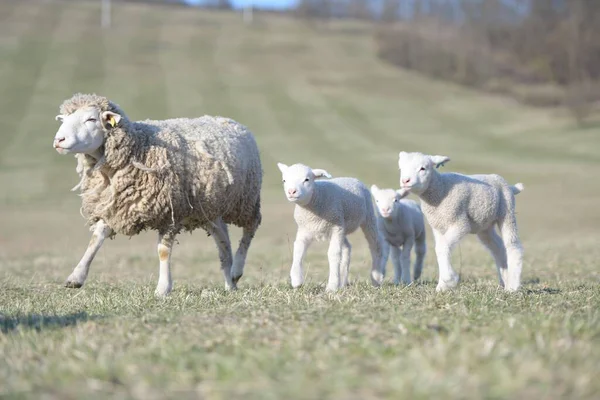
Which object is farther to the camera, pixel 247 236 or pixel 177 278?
pixel 177 278

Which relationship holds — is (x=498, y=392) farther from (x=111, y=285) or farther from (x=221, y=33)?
(x=221, y=33)

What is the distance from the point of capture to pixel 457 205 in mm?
8656

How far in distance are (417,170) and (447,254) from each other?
866 millimetres

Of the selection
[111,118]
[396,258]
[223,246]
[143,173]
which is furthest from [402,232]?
[111,118]

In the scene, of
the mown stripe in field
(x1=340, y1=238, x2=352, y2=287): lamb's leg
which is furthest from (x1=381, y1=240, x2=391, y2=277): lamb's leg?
the mown stripe in field

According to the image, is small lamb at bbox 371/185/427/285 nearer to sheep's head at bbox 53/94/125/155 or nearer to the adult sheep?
the adult sheep

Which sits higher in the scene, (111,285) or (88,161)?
(88,161)

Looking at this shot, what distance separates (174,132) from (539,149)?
32.5 m

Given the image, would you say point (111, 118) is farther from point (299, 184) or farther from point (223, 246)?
point (223, 246)

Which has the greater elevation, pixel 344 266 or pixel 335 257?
pixel 335 257

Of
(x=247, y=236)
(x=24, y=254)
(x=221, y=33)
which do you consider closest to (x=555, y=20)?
(x=221, y=33)

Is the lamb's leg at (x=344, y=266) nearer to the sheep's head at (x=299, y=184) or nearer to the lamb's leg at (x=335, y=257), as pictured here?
the lamb's leg at (x=335, y=257)

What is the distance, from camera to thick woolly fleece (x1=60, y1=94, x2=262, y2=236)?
29.1 feet

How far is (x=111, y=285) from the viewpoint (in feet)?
33.4
